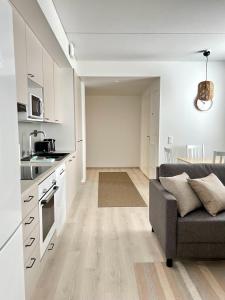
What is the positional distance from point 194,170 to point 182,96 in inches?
102

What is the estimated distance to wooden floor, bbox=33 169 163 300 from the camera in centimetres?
185

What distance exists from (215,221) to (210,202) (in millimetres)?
186

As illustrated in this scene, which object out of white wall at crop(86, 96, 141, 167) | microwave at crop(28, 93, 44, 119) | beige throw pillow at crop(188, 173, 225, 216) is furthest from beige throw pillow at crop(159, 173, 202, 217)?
white wall at crop(86, 96, 141, 167)

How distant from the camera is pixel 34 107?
8.32 feet

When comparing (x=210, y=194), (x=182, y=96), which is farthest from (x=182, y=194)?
(x=182, y=96)

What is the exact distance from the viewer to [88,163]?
759cm

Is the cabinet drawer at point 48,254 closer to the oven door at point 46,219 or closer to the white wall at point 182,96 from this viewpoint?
the oven door at point 46,219

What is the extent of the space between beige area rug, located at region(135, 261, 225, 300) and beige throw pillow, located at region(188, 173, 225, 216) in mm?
520

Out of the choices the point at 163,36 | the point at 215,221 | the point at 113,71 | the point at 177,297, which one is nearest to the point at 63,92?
the point at 113,71

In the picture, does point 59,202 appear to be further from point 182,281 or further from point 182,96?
point 182,96

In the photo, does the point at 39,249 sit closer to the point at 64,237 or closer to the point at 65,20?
the point at 64,237

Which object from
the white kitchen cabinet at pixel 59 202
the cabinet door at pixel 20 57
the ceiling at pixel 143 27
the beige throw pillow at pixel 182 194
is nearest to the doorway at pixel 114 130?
the ceiling at pixel 143 27

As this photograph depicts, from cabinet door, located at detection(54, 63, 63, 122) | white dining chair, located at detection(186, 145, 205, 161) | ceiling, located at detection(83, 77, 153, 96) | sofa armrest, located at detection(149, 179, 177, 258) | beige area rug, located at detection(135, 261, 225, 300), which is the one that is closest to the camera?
beige area rug, located at detection(135, 261, 225, 300)

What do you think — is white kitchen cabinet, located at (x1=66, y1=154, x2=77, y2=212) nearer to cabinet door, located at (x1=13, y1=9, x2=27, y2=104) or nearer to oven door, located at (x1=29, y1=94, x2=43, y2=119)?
oven door, located at (x1=29, y1=94, x2=43, y2=119)
